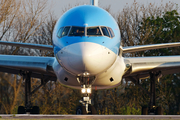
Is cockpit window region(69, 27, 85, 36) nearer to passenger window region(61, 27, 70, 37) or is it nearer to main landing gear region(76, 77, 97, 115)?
passenger window region(61, 27, 70, 37)

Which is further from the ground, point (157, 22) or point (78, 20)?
point (157, 22)

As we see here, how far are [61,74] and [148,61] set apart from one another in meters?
4.72

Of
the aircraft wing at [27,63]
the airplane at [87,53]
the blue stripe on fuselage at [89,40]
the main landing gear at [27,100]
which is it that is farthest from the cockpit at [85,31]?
the main landing gear at [27,100]

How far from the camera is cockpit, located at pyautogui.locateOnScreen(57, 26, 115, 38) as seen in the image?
11.1 meters

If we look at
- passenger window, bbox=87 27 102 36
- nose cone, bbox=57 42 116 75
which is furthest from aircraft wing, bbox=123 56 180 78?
nose cone, bbox=57 42 116 75

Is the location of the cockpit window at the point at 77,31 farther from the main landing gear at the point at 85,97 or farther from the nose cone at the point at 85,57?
the main landing gear at the point at 85,97

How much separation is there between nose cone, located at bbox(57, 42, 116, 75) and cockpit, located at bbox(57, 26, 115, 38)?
2.14 feet

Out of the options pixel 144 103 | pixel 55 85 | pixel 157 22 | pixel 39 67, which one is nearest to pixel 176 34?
pixel 157 22

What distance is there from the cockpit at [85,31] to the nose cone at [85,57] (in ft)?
2.14

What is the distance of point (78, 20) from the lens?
37.8 ft

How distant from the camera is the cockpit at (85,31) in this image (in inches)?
438

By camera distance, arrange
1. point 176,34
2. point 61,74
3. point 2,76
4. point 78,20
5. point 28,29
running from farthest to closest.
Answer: point 176,34 < point 28,29 < point 2,76 < point 61,74 < point 78,20

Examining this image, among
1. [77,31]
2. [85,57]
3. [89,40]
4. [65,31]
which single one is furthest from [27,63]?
[85,57]

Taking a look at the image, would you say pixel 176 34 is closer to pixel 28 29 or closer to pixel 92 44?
pixel 28 29
